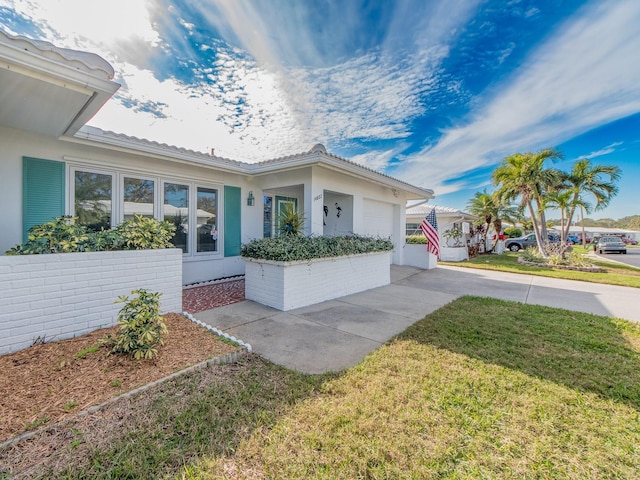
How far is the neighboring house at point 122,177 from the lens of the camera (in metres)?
3.61

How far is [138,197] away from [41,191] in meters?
1.72

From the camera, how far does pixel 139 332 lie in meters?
3.35

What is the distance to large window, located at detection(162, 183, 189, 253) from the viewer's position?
729 centimetres

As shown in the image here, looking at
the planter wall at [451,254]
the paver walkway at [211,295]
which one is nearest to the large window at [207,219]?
the paver walkway at [211,295]

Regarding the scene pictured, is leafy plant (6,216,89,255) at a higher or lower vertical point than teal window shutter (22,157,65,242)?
lower

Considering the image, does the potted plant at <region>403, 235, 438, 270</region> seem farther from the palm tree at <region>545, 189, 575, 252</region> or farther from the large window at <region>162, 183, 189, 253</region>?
the large window at <region>162, 183, 189, 253</region>

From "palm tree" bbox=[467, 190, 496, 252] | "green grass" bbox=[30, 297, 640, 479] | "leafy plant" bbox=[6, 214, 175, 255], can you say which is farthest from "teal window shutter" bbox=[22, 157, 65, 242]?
"palm tree" bbox=[467, 190, 496, 252]

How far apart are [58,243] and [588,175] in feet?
70.1

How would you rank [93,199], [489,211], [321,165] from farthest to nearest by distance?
[489,211]
[321,165]
[93,199]

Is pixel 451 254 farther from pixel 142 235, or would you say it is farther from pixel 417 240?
pixel 142 235

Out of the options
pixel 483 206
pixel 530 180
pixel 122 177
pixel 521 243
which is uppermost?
pixel 530 180

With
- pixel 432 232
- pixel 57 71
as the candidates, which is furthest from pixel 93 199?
pixel 432 232

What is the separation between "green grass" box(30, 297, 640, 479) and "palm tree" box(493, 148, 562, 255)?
14587 millimetres

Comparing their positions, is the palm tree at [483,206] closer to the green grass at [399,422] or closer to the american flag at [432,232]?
the american flag at [432,232]
